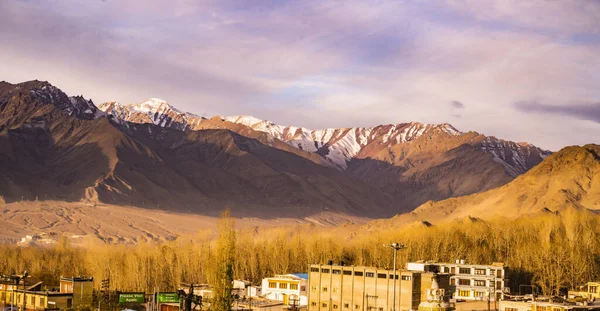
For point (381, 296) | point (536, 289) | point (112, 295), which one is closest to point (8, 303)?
point (112, 295)

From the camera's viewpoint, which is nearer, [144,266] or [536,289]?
[536,289]

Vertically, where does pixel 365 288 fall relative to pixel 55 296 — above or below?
above

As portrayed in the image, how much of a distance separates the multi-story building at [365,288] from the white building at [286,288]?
16641 mm

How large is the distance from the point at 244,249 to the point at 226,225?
65784 mm

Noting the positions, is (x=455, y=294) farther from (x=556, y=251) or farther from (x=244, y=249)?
(x=244, y=249)

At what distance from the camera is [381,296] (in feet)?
290

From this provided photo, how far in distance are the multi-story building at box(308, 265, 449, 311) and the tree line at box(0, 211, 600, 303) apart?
39182 mm

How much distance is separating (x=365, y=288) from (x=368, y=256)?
5700 cm

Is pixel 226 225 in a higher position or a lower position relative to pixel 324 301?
higher

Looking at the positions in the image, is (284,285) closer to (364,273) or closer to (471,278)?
(471,278)

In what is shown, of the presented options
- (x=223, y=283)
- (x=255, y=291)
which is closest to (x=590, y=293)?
(x=255, y=291)

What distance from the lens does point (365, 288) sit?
89875 mm

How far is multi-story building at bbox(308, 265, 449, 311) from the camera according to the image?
8694 centimetres

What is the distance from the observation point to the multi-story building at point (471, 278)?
11806 centimetres
